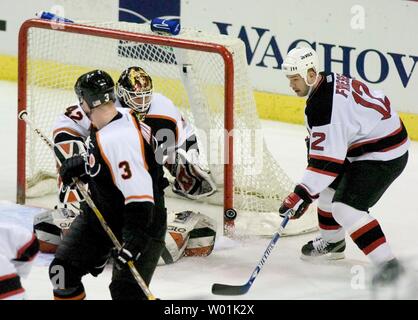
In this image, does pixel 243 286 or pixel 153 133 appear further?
pixel 153 133

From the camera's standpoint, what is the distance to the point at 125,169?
14.0 ft

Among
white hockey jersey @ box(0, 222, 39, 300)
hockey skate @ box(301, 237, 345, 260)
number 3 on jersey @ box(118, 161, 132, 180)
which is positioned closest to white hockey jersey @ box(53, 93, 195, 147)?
hockey skate @ box(301, 237, 345, 260)

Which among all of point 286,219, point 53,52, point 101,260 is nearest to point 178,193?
point 53,52

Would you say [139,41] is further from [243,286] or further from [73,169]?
[73,169]

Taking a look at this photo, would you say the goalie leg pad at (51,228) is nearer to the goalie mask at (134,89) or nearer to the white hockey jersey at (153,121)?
the white hockey jersey at (153,121)

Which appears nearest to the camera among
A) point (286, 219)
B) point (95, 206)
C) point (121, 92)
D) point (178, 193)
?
point (95, 206)

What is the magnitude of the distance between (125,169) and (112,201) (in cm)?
21

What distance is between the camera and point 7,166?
23.5ft

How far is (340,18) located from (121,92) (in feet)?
7.31

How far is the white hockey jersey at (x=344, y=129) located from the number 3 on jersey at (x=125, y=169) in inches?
48.2

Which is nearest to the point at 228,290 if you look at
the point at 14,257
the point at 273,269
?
the point at 273,269

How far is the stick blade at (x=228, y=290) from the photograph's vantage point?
209 inches

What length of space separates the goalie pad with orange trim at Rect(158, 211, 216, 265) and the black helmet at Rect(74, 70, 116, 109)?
1.35m

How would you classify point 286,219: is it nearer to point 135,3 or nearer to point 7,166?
point 7,166
